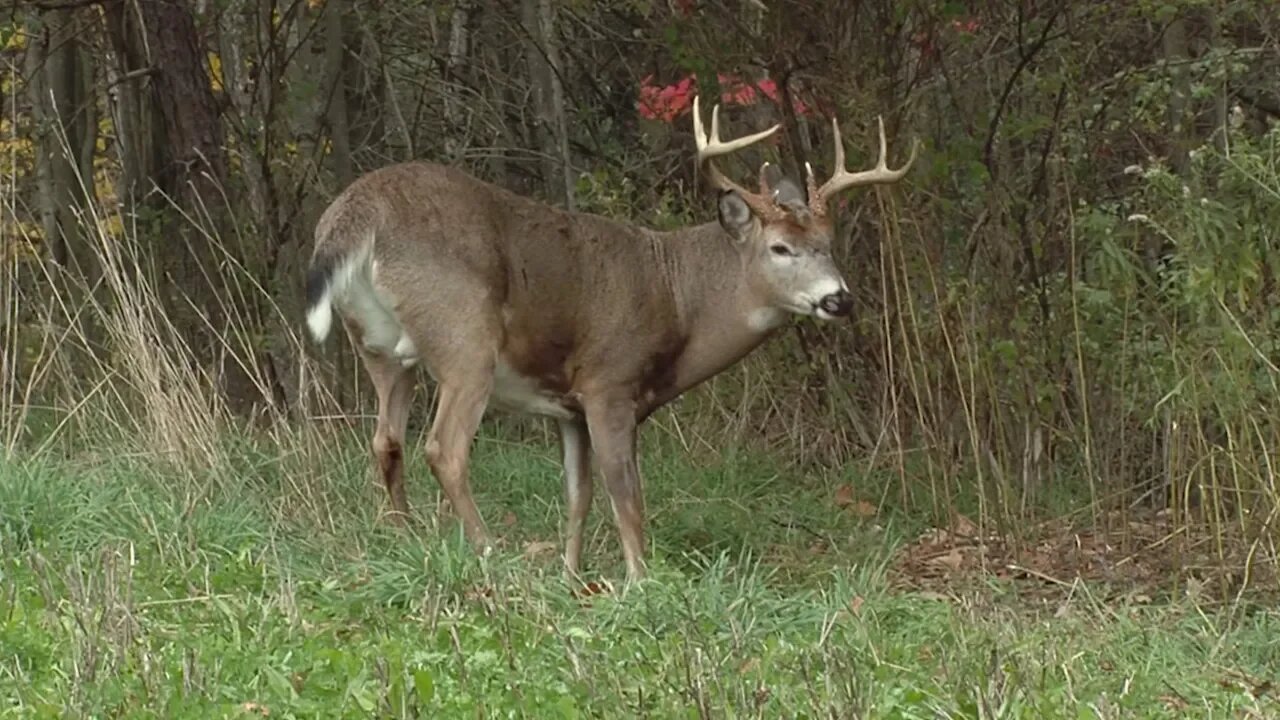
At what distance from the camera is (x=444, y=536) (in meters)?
A: 7.48

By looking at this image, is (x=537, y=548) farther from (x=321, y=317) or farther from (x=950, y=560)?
(x=950, y=560)

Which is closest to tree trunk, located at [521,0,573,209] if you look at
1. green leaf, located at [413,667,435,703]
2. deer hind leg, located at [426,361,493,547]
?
deer hind leg, located at [426,361,493,547]

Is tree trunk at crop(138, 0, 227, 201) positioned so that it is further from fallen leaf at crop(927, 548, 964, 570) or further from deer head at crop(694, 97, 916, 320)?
fallen leaf at crop(927, 548, 964, 570)

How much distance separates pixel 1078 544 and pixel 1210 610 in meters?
1.08

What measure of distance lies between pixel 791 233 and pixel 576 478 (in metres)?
1.27

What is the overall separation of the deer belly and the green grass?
20.7 inches

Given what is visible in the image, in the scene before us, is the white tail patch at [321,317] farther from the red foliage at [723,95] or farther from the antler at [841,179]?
the red foliage at [723,95]

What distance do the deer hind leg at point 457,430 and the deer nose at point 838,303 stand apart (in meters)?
1.35

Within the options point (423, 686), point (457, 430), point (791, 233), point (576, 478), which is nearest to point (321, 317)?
point (457, 430)

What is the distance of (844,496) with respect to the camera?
9398 millimetres

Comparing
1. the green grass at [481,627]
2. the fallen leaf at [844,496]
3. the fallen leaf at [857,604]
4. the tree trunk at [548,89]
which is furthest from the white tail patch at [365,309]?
the tree trunk at [548,89]

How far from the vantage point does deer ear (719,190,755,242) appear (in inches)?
341

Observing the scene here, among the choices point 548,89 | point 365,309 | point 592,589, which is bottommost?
point 592,589

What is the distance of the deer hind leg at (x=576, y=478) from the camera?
830 centimetres
